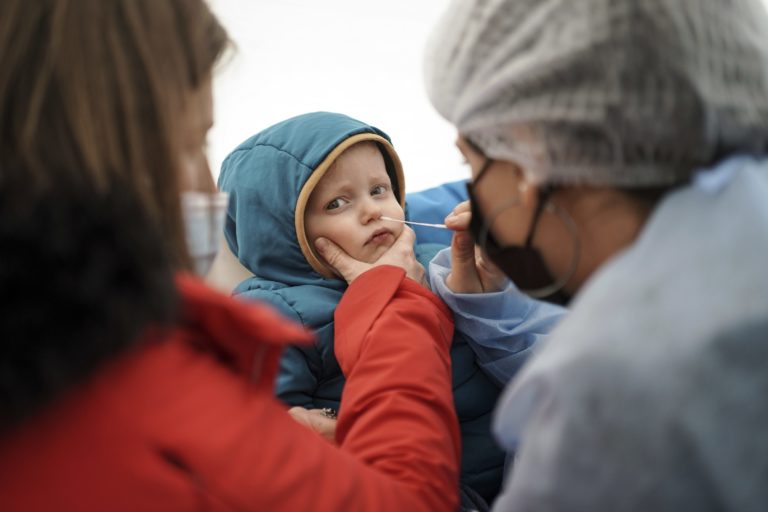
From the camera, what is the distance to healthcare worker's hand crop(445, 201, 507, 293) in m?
1.12

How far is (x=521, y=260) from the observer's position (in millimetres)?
773

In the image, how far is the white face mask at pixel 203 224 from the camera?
67 cm

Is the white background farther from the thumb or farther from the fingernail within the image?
the fingernail

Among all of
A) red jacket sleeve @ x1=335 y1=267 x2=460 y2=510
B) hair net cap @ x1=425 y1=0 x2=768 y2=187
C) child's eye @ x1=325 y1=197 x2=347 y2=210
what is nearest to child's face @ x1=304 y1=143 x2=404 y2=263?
child's eye @ x1=325 y1=197 x2=347 y2=210

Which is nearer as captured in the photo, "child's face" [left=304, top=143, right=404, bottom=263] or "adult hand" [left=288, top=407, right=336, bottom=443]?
"adult hand" [left=288, top=407, right=336, bottom=443]

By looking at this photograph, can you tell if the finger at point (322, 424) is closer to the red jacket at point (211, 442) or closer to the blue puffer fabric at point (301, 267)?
the blue puffer fabric at point (301, 267)

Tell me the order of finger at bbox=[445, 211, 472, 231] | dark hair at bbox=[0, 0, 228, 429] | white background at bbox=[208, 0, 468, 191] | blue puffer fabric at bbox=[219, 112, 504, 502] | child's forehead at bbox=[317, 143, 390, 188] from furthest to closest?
white background at bbox=[208, 0, 468, 191] → child's forehead at bbox=[317, 143, 390, 188] → blue puffer fabric at bbox=[219, 112, 504, 502] → finger at bbox=[445, 211, 472, 231] → dark hair at bbox=[0, 0, 228, 429]

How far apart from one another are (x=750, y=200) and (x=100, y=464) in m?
0.57

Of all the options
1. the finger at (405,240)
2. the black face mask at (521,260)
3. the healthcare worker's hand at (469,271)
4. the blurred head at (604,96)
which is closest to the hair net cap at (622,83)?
the blurred head at (604,96)

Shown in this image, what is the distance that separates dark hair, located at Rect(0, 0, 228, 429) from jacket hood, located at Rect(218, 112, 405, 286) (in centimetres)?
60

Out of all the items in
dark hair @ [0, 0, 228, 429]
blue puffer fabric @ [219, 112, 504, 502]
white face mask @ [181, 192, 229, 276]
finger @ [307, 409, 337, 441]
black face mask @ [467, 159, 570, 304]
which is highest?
dark hair @ [0, 0, 228, 429]

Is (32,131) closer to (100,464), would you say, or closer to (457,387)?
(100,464)

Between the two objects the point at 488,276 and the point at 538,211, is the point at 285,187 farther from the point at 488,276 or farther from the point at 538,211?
the point at 538,211

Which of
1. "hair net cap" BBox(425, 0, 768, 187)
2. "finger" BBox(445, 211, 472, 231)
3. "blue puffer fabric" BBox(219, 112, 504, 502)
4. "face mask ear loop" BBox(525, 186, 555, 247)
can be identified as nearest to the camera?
"hair net cap" BBox(425, 0, 768, 187)
